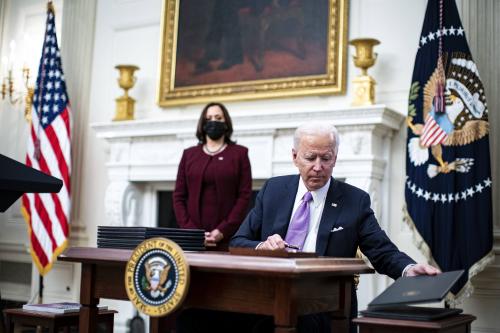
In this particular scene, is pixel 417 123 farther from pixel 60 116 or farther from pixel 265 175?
pixel 60 116

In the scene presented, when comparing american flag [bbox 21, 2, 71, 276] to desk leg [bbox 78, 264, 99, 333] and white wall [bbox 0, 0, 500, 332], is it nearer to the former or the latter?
white wall [bbox 0, 0, 500, 332]

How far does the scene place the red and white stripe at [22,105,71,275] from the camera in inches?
266

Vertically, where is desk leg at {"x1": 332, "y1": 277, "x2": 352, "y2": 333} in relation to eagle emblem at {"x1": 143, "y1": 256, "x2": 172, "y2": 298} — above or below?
below

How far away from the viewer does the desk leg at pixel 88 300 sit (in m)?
2.63

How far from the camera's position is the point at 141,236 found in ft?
8.47

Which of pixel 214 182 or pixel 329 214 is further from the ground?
pixel 214 182

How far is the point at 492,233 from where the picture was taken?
4703 mm

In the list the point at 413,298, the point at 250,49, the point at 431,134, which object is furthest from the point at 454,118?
the point at 413,298

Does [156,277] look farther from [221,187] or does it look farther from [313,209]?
[221,187]

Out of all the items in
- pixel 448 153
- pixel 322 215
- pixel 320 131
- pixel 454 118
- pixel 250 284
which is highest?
pixel 454 118

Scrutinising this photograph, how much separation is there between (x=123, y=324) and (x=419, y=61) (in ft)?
12.3

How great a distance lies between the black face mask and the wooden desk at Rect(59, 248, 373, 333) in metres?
2.42

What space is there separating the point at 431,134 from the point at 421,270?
8.46 ft

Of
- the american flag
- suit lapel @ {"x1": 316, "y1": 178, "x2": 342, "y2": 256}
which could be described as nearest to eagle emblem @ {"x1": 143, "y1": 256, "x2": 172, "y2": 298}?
suit lapel @ {"x1": 316, "y1": 178, "x2": 342, "y2": 256}
